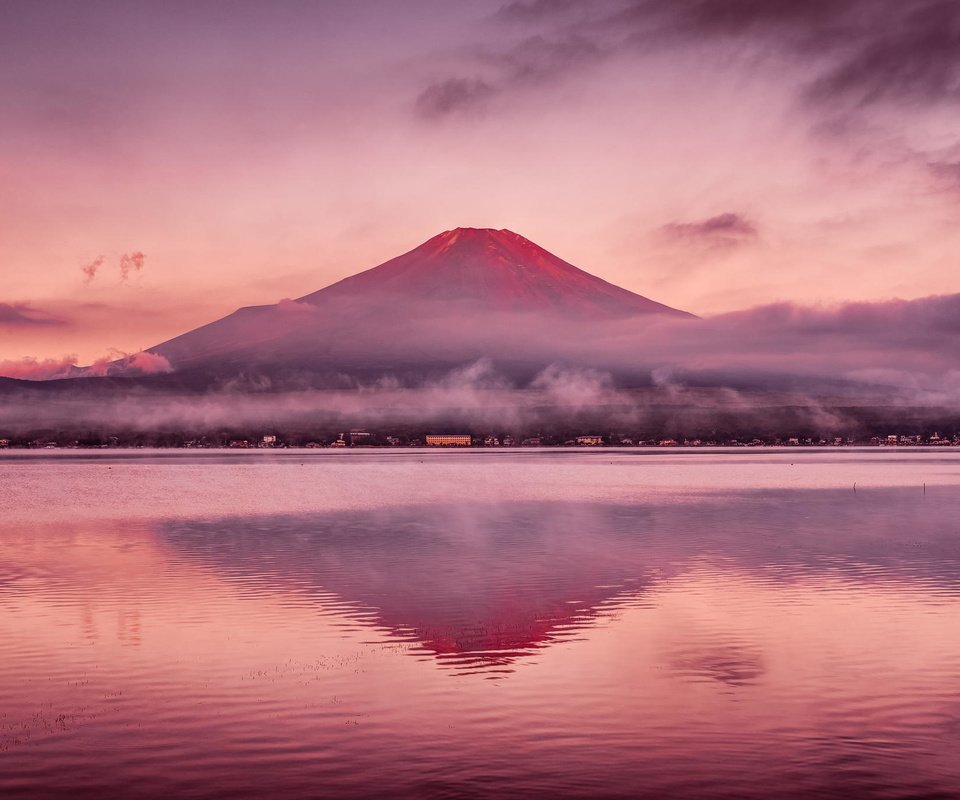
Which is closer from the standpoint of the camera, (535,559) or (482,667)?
(482,667)

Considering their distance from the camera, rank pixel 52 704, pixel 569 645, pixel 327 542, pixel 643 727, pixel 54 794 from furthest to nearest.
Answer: pixel 327 542 → pixel 569 645 → pixel 52 704 → pixel 643 727 → pixel 54 794

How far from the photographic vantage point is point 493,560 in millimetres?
52031

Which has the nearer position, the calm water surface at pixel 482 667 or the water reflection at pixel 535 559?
the calm water surface at pixel 482 667

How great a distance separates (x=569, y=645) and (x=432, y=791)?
41.6 ft

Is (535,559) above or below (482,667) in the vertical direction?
below

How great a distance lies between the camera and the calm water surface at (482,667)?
18.5 metres

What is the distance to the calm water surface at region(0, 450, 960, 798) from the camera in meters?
18.5

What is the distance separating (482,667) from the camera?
26688 millimetres

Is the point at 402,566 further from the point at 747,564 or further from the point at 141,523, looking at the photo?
the point at 141,523

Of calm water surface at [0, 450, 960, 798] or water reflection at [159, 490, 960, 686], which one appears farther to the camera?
water reflection at [159, 490, 960, 686]

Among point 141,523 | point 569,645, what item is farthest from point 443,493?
point 569,645

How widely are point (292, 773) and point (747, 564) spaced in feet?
114

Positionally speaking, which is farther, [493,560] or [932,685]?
[493,560]

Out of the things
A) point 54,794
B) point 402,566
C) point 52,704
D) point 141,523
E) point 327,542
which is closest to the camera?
point 54,794
